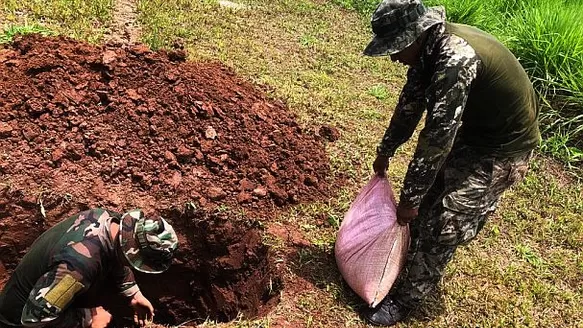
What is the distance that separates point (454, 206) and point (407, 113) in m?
0.60

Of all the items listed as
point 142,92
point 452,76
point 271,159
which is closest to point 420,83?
point 452,76

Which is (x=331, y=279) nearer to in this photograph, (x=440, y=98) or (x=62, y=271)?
(x=440, y=98)

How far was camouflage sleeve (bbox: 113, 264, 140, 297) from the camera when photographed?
2.84 m

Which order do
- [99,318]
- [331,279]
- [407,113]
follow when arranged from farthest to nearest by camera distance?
[331,279], [407,113], [99,318]

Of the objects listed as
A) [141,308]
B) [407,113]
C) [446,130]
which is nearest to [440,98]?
[446,130]

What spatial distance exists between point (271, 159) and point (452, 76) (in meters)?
1.96

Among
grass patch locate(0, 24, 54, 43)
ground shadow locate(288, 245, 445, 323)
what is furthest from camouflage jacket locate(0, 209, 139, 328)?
grass patch locate(0, 24, 54, 43)

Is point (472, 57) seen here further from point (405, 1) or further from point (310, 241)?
point (310, 241)

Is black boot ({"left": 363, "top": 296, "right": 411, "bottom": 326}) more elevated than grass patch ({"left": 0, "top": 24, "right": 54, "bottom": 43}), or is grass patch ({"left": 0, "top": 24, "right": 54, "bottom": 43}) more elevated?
grass patch ({"left": 0, "top": 24, "right": 54, "bottom": 43})

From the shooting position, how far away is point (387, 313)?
10.9 ft

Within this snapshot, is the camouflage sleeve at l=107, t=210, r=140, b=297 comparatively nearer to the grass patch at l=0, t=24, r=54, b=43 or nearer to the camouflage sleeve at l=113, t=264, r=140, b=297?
the camouflage sleeve at l=113, t=264, r=140, b=297

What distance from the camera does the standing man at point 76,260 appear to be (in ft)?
7.95

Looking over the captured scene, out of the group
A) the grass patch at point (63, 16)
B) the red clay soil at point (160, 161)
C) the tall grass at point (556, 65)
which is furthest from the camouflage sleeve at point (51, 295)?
the tall grass at point (556, 65)

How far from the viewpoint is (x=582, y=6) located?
6.80 metres
